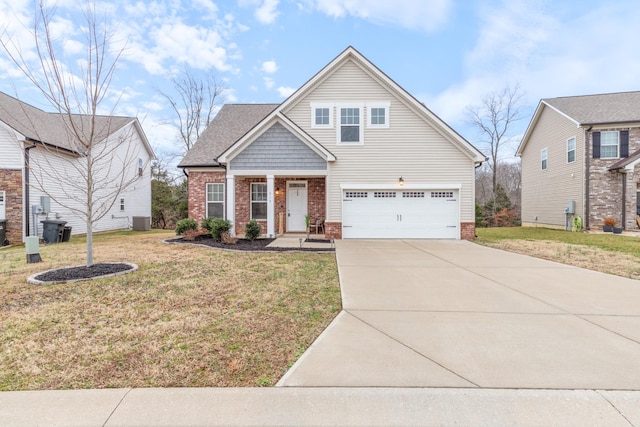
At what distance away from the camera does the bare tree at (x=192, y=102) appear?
27688mm

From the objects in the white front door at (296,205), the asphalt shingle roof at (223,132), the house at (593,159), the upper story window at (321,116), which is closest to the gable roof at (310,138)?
the asphalt shingle roof at (223,132)

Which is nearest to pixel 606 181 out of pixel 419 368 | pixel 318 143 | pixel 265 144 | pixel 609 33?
pixel 609 33

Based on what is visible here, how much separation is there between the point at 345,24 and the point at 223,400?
744 inches

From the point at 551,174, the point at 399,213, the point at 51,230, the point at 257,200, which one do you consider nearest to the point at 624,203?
the point at 551,174

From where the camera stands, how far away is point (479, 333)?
12.7 ft

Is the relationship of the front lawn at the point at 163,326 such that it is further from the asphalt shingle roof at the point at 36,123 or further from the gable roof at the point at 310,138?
the asphalt shingle roof at the point at 36,123

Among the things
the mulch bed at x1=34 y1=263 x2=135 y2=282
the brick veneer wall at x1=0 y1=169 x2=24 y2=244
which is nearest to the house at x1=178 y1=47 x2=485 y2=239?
the mulch bed at x1=34 y1=263 x2=135 y2=282

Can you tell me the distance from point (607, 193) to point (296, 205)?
16.2 metres

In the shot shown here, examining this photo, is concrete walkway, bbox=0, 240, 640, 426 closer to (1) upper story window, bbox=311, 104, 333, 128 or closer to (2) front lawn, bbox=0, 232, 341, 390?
(2) front lawn, bbox=0, 232, 341, 390

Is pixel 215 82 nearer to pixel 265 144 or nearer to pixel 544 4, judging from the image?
pixel 265 144

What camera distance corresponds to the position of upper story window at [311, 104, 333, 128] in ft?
43.4

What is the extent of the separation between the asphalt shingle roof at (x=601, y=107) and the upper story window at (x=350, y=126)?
12.7 m

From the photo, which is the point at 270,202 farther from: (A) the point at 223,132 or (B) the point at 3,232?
(B) the point at 3,232

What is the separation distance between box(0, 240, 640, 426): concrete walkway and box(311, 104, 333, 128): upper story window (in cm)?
944
